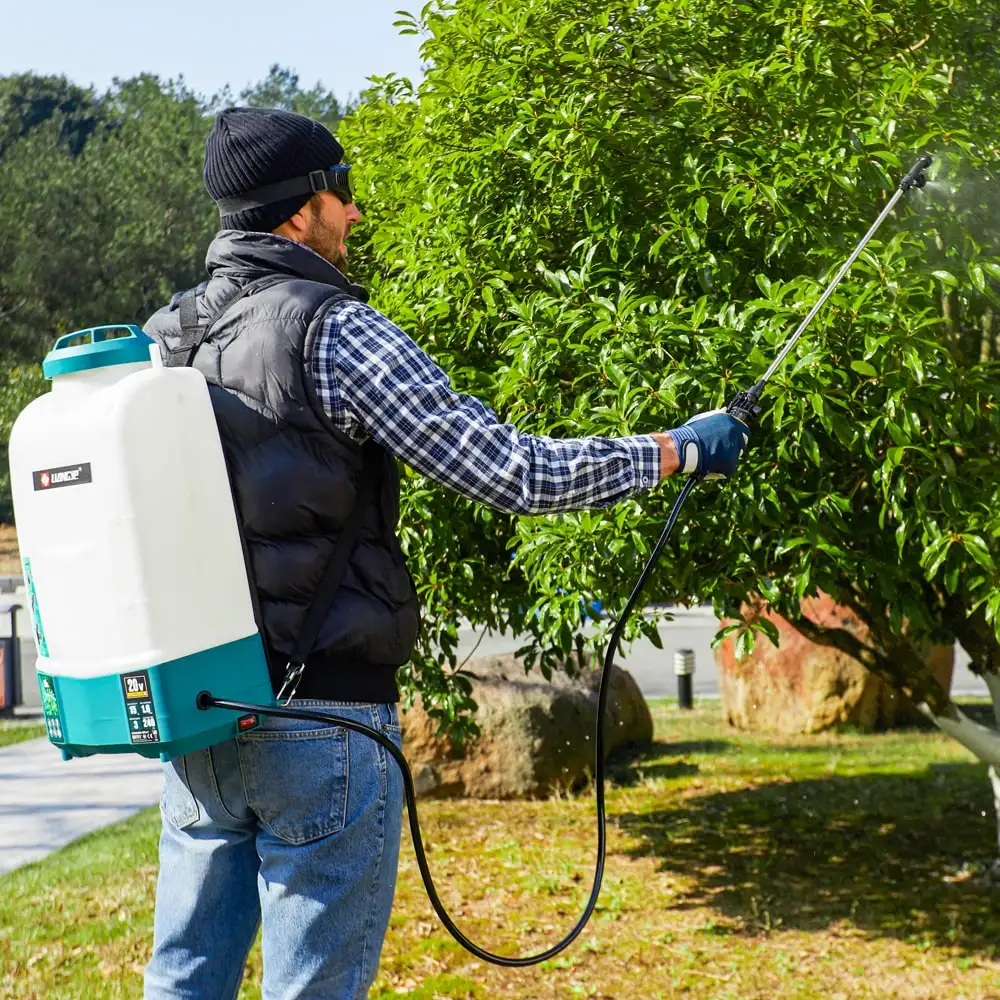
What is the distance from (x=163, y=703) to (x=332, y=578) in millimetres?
322

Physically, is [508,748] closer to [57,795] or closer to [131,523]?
[57,795]

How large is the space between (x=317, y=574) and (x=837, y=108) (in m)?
2.47

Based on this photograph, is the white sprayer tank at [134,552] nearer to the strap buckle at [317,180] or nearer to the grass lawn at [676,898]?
the strap buckle at [317,180]

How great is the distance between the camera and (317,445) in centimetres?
→ 196

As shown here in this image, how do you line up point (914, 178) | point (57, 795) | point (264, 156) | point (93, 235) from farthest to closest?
point (93, 235) → point (57, 795) → point (914, 178) → point (264, 156)

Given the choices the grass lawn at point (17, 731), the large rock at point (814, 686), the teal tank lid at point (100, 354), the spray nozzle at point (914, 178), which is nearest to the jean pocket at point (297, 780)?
the teal tank lid at point (100, 354)

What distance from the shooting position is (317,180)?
6.98ft

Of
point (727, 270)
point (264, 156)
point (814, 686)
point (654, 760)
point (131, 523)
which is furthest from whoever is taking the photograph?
point (814, 686)

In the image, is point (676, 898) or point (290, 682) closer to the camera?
point (290, 682)

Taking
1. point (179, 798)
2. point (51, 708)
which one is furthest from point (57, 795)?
Result: point (51, 708)

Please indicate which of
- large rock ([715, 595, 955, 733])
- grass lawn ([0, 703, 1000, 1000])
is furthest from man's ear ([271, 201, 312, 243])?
large rock ([715, 595, 955, 733])

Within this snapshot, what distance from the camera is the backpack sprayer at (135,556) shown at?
1.79 metres

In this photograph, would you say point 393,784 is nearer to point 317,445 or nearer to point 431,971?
point 317,445

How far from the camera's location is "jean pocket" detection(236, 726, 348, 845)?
1.93 metres
